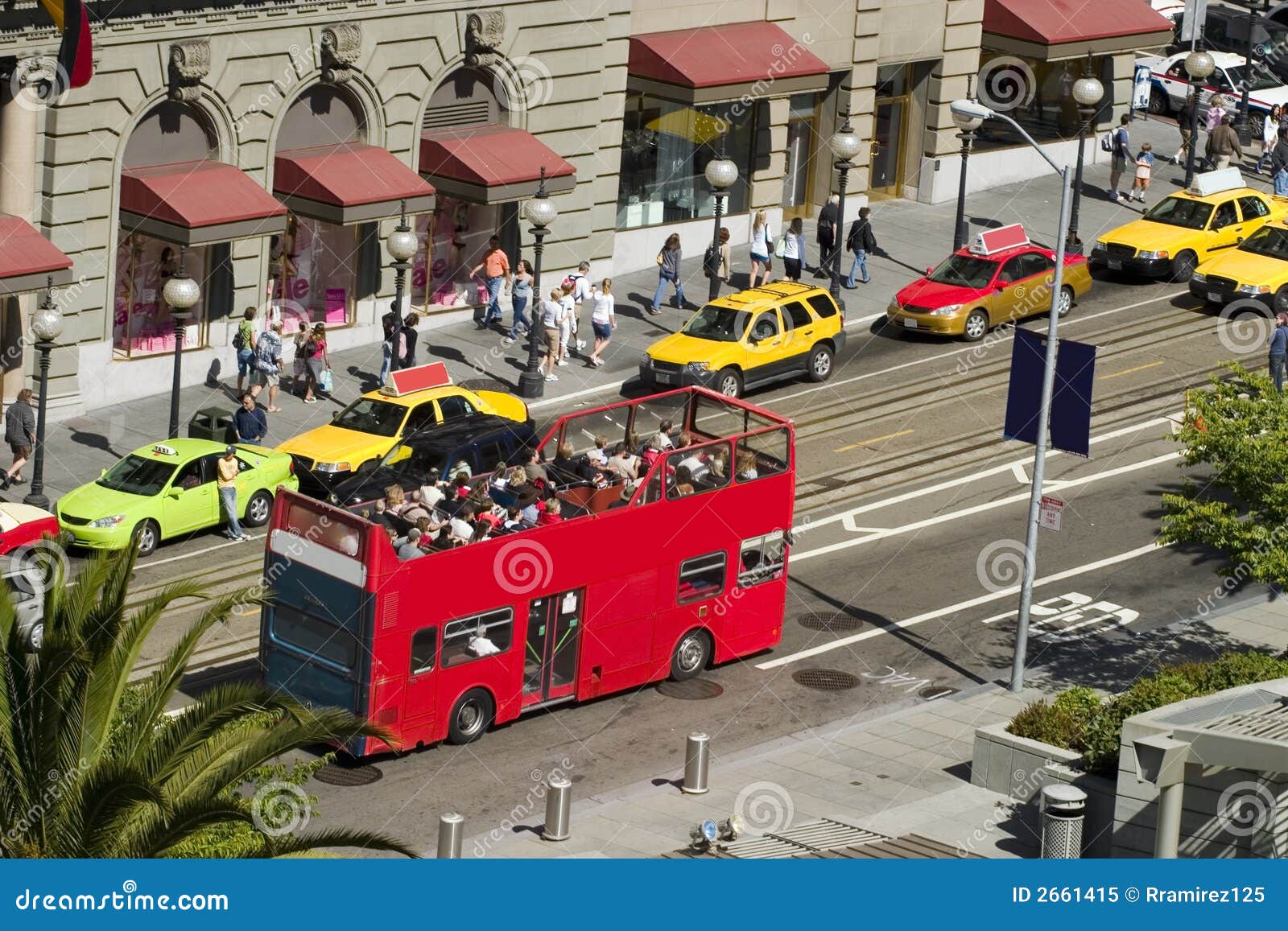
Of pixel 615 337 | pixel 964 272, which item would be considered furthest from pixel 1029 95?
pixel 615 337

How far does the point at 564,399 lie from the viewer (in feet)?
141

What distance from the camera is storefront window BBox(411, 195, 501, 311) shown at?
4659 centimetres

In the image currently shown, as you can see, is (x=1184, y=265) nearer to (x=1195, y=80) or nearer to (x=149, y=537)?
(x=1195, y=80)

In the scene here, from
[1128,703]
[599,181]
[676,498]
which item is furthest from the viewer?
[599,181]

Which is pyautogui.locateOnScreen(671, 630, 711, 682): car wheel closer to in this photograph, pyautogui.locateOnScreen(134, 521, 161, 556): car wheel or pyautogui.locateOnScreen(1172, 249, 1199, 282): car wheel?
pyautogui.locateOnScreen(134, 521, 161, 556): car wheel

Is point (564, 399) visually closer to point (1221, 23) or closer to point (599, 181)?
point (599, 181)

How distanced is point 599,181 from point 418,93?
17.5 ft

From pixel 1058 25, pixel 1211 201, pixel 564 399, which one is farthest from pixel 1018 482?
pixel 1058 25

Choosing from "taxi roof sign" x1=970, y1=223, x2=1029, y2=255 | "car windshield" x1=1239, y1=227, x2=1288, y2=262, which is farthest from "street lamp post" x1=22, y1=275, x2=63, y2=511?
"car windshield" x1=1239, y1=227, x2=1288, y2=262

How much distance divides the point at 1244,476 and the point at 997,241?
57.3 ft

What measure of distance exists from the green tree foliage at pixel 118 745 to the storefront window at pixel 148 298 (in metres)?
22.1

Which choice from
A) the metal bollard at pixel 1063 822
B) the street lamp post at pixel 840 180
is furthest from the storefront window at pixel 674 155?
the metal bollard at pixel 1063 822

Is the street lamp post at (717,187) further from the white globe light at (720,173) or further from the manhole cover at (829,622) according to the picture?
the manhole cover at (829,622)

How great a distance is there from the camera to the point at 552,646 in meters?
29.4
